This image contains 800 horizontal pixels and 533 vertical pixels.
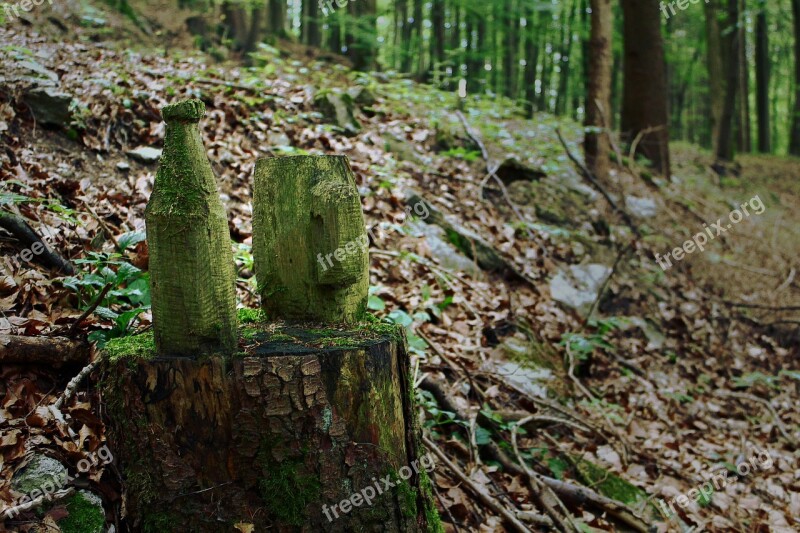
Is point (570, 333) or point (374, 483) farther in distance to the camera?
point (570, 333)

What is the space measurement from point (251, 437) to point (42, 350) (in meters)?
1.30

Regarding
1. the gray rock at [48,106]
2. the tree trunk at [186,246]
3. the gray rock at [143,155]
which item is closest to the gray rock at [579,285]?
the gray rock at [143,155]

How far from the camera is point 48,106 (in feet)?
15.9

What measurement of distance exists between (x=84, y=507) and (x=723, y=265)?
28.4 feet

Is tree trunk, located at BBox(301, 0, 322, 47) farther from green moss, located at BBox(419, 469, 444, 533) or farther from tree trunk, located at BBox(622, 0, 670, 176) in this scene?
green moss, located at BBox(419, 469, 444, 533)

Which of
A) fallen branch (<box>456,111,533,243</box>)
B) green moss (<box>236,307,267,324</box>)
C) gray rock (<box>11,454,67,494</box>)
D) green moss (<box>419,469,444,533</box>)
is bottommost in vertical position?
green moss (<box>419,469,444,533</box>)

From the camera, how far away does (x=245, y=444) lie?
218 cm

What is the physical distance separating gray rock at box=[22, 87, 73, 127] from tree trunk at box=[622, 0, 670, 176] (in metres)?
8.69

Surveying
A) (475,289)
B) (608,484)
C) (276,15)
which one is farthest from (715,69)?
(608,484)

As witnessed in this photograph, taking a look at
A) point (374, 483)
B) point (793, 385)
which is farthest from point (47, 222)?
point (793, 385)

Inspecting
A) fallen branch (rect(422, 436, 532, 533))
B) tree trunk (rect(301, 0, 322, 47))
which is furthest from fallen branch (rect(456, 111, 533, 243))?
tree trunk (rect(301, 0, 322, 47))

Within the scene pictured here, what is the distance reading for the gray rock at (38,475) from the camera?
229 cm

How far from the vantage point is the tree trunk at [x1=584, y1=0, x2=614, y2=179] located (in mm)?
8859

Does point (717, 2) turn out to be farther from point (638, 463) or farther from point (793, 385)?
point (638, 463)
